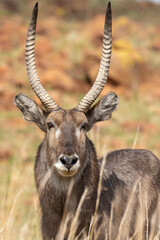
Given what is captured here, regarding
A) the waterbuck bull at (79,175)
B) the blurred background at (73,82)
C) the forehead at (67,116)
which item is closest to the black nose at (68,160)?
the waterbuck bull at (79,175)

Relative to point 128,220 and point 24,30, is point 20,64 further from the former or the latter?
point 128,220

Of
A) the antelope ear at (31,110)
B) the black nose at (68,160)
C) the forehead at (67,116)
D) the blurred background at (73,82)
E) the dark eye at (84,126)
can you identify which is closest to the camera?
the black nose at (68,160)

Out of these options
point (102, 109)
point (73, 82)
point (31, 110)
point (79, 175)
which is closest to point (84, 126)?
point (102, 109)

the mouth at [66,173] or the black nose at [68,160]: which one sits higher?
the black nose at [68,160]

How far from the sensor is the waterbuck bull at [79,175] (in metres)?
5.41

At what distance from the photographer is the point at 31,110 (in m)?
5.96

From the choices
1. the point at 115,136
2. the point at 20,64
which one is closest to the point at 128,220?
the point at 115,136

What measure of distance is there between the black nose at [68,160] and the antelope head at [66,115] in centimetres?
6

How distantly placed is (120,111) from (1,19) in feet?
52.3

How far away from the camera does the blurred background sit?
1339 centimetres

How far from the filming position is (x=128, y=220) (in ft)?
19.6

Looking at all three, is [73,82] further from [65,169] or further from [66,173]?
[65,169]

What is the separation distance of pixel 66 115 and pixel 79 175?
74cm

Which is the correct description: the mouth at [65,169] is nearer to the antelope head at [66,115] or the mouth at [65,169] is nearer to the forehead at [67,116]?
the antelope head at [66,115]
